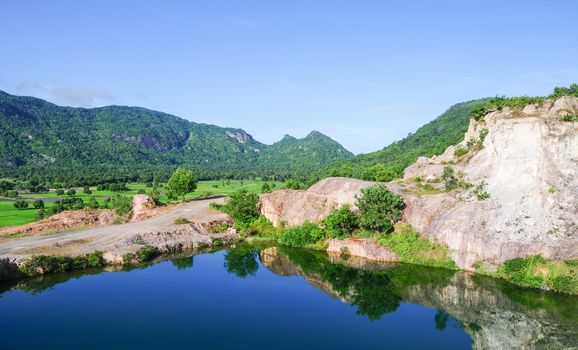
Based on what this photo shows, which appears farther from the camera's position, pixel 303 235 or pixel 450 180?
pixel 303 235

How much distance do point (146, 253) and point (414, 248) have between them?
34306 mm

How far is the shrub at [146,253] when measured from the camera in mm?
54375

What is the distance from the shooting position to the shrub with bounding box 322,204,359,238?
58.2m

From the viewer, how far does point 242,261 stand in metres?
57.1

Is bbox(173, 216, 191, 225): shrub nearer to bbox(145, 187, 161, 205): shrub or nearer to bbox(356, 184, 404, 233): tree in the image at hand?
bbox(145, 187, 161, 205): shrub

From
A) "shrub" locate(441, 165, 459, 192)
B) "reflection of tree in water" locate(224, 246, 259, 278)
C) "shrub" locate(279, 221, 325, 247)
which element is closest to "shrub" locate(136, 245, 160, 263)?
"reflection of tree in water" locate(224, 246, 259, 278)

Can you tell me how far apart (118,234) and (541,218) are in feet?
175

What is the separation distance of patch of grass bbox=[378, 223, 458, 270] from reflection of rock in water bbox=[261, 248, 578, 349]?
1.53 metres

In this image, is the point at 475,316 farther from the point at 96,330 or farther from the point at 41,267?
the point at 41,267

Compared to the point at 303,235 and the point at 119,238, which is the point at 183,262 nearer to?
the point at 119,238

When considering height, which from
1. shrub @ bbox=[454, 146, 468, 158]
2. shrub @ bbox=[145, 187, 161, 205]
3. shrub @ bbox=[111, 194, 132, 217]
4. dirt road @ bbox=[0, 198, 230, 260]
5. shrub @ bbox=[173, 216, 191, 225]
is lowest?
dirt road @ bbox=[0, 198, 230, 260]

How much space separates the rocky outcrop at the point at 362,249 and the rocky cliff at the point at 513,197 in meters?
5.34

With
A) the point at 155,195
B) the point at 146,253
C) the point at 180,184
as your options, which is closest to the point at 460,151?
the point at 180,184

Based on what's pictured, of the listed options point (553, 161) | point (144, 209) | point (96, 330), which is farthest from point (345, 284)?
point (144, 209)
